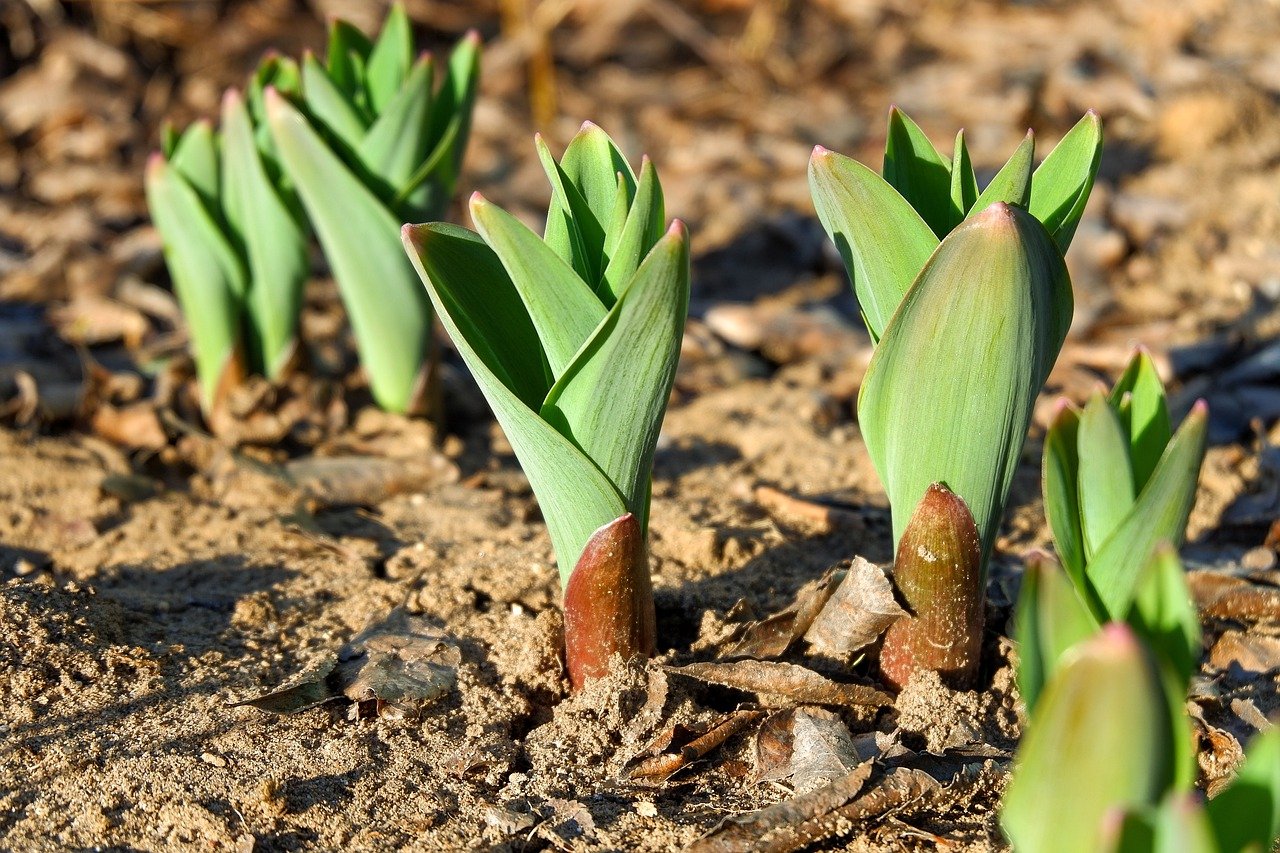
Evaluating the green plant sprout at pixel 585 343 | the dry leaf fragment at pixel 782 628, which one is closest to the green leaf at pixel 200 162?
the green plant sprout at pixel 585 343

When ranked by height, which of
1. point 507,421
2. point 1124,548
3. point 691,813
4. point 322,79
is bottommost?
point 691,813

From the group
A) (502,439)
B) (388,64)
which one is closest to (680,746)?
(502,439)

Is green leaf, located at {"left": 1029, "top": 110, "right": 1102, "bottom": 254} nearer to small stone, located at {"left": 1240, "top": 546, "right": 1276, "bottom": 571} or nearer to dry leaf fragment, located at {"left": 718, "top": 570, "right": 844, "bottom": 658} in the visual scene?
dry leaf fragment, located at {"left": 718, "top": 570, "right": 844, "bottom": 658}

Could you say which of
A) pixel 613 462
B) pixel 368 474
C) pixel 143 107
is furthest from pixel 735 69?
pixel 613 462

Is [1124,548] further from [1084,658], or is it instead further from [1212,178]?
[1212,178]

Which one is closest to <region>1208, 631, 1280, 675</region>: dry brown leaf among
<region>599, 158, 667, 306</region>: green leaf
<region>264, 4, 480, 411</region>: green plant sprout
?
<region>599, 158, 667, 306</region>: green leaf
